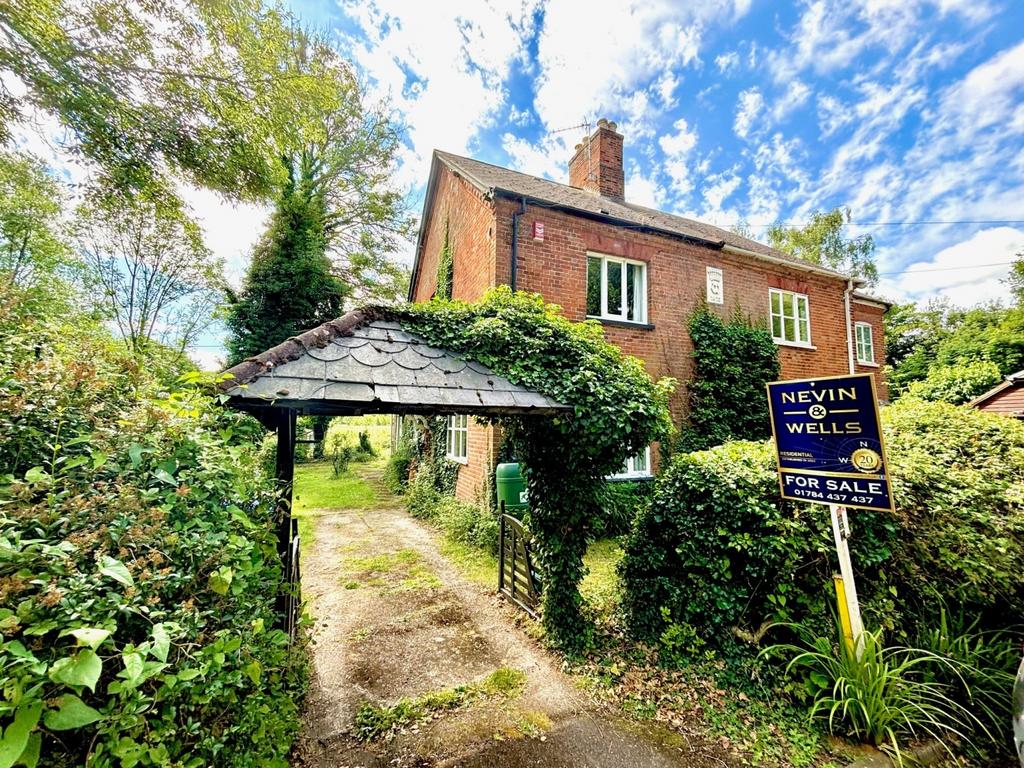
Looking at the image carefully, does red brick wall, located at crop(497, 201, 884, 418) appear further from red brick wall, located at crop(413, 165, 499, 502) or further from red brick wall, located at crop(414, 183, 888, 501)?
red brick wall, located at crop(413, 165, 499, 502)

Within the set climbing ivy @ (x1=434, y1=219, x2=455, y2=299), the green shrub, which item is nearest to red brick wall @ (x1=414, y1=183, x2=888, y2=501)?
climbing ivy @ (x1=434, y1=219, x2=455, y2=299)

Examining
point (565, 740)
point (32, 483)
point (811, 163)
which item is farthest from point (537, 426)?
point (811, 163)

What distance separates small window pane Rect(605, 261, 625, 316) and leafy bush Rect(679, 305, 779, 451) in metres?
2.05

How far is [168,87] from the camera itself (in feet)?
18.0

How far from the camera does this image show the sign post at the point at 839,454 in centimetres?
288

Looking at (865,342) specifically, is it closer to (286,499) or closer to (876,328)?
(876,328)

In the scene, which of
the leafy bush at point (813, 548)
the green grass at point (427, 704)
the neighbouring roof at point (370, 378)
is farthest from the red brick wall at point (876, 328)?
the green grass at point (427, 704)

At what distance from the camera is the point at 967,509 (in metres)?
3.47

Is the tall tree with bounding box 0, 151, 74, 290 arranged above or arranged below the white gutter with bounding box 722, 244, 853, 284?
above

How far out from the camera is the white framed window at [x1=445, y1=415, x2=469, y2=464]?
943 cm

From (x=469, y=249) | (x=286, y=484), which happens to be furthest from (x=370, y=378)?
(x=469, y=249)

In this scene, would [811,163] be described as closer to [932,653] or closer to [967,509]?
[967,509]

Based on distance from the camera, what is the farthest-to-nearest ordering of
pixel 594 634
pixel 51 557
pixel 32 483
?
pixel 594 634 → pixel 32 483 → pixel 51 557

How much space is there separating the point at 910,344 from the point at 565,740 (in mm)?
35293
